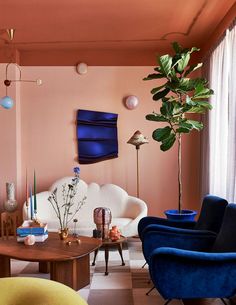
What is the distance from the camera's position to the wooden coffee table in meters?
3.06

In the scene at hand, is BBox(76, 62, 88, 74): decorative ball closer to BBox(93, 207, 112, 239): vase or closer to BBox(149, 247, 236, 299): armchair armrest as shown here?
BBox(93, 207, 112, 239): vase

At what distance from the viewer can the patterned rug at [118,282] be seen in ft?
10.4

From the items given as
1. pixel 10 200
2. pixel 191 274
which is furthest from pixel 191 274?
pixel 10 200

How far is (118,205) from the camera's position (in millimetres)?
5445

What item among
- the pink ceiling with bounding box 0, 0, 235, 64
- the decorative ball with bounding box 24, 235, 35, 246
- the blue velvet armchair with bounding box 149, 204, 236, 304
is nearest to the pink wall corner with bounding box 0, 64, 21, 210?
the pink ceiling with bounding box 0, 0, 235, 64

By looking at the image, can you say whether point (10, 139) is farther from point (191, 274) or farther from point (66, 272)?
point (191, 274)

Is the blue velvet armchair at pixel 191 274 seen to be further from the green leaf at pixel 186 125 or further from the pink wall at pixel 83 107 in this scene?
the pink wall at pixel 83 107

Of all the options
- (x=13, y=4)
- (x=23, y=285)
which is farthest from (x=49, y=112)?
(x=23, y=285)

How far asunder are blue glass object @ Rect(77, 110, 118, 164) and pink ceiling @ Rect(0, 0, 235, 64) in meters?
0.97

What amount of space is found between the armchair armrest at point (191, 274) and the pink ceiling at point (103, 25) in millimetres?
2836

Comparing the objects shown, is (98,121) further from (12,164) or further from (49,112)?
(12,164)

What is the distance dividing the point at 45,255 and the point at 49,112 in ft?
10.6

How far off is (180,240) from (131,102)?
3.00 metres

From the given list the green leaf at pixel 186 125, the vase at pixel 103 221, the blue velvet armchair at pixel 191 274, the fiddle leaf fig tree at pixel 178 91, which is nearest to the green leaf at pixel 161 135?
the fiddle leaf fig tree at pixel 178 91
